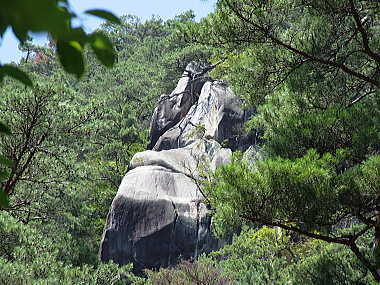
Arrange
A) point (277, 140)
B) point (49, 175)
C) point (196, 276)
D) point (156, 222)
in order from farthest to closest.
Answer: point (156, 222) → point (196, 276) → point (49, 175) → point (277, 140)

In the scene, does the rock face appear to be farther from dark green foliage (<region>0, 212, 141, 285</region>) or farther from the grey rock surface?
dark green foliage (<region>0, 212, 141, 285</region>)

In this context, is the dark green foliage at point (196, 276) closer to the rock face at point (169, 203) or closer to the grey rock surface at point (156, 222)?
the grey rock surface at point (156, 222)

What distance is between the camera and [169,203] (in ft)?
45.4

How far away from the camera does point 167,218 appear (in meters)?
13.7

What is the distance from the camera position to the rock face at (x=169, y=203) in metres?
13.6

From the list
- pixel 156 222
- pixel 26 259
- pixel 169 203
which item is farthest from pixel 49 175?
pixel 169 203

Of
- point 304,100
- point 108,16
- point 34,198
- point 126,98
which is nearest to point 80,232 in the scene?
point 34,198

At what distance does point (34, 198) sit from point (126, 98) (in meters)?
15.1

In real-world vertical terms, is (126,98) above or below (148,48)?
below

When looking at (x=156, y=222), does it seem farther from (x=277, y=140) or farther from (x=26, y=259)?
(x=277, y=140)

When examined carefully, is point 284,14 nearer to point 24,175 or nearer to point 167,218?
point 24,175

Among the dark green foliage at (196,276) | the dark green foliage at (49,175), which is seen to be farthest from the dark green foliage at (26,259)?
the dark green foliage at (196,276)

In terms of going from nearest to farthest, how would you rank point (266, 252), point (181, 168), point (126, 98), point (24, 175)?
1. point (24, 175)
2. point (266, 252)
3. point (181, 168)
4. point (126, 98)

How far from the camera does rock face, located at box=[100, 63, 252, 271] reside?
1356cm
